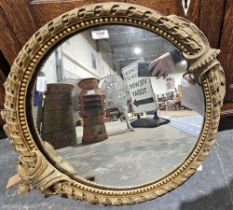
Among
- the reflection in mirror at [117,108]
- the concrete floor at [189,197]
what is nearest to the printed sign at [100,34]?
the reflection in mirror at [117,108]

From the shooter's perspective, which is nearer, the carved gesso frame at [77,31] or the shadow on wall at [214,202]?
the carved gesso frame at [77,31]

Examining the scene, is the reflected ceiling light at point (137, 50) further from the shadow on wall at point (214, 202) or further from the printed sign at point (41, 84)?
the shadow on wall at point (214, 202)

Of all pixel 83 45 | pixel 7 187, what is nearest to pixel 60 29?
pixel 83 45

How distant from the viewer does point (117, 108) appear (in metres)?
0.45

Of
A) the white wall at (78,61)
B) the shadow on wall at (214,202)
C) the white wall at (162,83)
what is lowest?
the shadow on wall at (214,202)

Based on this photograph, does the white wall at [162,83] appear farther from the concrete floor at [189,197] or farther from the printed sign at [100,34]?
the concrete floor at [189,197]

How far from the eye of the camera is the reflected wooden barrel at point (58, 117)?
1.44 feet

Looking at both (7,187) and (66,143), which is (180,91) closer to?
(66,143)

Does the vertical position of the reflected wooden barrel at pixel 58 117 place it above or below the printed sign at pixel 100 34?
below

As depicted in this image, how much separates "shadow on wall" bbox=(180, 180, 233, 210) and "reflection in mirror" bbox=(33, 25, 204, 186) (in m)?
0.13

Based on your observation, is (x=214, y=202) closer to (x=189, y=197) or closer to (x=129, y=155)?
(x=189, y=197)

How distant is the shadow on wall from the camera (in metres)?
0.49

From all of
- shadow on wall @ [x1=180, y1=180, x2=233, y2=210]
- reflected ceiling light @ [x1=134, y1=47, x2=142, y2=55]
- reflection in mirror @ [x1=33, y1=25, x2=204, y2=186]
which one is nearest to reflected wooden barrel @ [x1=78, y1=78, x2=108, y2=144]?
reflection in mirror @ [x1=33, y1=25, x2=204, y2=186]

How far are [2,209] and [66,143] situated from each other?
0.83 feet
